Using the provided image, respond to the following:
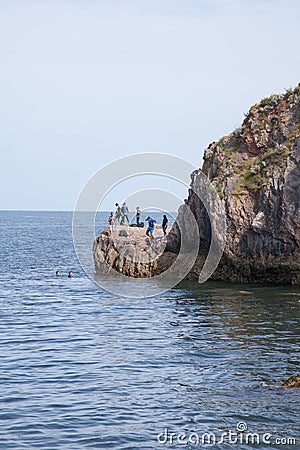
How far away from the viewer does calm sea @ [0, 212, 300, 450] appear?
61.0ft

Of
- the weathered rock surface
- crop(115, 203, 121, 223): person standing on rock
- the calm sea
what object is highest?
crop(115, 203, 121, 223): person standing on rock

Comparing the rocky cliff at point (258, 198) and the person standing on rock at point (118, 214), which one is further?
the person standing on rock at point (118, 214)

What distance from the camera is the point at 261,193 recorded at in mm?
43344

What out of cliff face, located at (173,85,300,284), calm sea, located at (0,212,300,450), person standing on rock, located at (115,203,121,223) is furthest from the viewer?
person standing on rock, located at (115,203,121,223)

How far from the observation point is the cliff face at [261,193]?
4191cm

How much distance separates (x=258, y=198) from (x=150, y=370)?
21579 mm

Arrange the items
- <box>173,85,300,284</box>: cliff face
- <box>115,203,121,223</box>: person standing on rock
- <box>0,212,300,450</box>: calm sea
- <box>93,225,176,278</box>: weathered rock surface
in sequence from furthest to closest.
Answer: <box>115,203,121,223</box>: person standing on rock, <box>93,225,176,278</box>: weathered rock surface, <box>173,85,300,284</box>: cliff face, <box>0,212,300,450</box>: calm sea

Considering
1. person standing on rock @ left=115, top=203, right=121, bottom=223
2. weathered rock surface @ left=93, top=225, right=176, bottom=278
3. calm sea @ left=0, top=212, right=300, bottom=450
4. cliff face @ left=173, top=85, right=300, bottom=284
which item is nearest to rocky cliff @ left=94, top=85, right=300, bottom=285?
cliff face @ left=173, top=85, right=300, bottom=284

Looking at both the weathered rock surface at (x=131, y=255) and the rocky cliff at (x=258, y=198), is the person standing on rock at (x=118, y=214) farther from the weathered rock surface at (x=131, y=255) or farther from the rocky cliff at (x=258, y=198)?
the rocky cliff at (x=258, y=198)

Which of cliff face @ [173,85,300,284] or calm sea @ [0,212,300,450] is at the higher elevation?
cliff face @ [173,85,300,284]

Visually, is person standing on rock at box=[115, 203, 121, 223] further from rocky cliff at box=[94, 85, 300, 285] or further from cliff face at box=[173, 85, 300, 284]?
cliff face at box=[173, 85, 300, 284]

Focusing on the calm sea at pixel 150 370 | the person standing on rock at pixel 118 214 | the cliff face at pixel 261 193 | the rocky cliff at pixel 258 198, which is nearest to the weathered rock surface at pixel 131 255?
the rocky cliff at pixel 258 198

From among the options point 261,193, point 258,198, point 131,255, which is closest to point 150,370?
point 261,193

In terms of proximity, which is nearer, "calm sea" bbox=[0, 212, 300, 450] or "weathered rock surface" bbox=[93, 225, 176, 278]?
"calm sea" bbox=[0, 212, 300, 450]
